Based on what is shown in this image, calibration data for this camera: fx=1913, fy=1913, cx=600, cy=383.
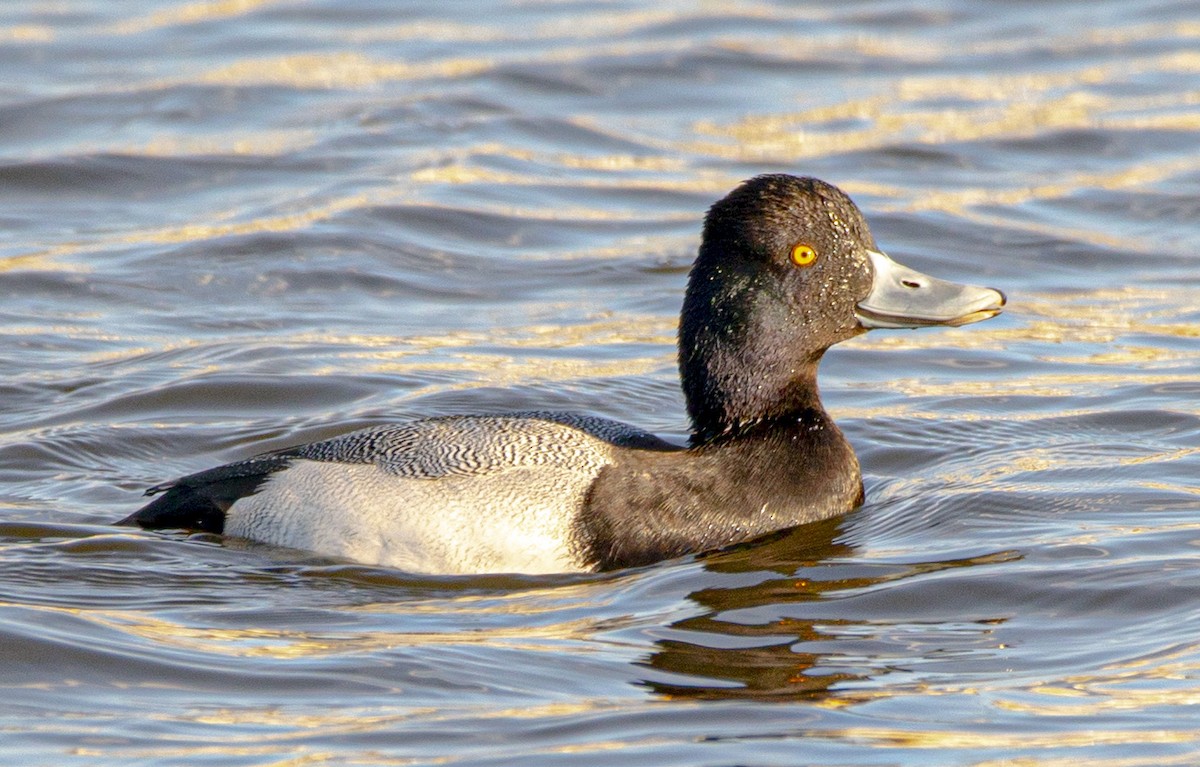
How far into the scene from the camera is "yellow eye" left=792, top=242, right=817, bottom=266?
26.0ft

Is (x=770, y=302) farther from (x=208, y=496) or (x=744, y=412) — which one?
(x=208, y=496)

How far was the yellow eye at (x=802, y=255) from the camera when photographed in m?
7.94

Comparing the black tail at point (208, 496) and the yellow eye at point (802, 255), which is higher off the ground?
the yellow eye at point (802, 255)

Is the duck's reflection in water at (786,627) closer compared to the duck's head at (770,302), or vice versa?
the duck's reflection in water at (786,627)

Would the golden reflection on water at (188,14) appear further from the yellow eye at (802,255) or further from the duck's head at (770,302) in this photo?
the yellow eye at (802,255)

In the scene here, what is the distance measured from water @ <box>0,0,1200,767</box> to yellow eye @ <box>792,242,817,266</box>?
1094mm

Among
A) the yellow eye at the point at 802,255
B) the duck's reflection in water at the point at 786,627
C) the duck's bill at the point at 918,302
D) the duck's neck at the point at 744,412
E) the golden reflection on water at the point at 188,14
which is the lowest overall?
the duck's reflection in water at the point at 786,627

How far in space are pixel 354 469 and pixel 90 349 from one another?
3.72m

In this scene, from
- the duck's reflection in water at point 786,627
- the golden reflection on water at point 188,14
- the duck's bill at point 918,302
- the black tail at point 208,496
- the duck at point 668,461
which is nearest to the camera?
the duck's reflection in water at point 786,627

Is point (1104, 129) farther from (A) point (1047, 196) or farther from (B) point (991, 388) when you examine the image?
(B) point (991, 388)

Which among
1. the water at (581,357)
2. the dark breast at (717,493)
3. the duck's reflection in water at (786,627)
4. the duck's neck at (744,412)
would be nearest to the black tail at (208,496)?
the water at (581,357)

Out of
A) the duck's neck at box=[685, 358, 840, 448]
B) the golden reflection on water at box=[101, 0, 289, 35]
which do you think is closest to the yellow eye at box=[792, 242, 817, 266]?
the duck's neck at box=[685, 358, 840, 448]

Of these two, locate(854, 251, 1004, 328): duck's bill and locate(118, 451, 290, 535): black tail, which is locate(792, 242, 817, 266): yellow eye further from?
locate(118, 451, 290, 535): black tail

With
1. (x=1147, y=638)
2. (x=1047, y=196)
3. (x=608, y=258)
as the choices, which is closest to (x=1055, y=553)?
(x=1147, y=638)
